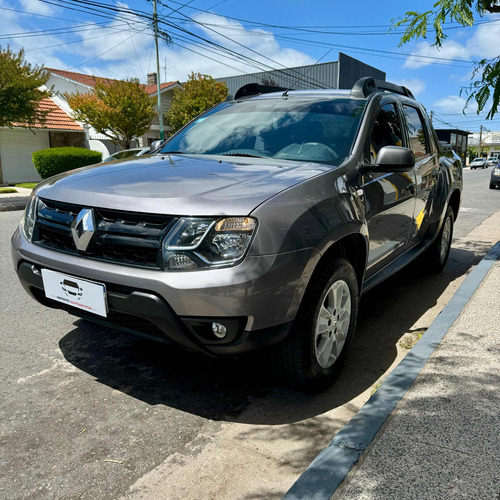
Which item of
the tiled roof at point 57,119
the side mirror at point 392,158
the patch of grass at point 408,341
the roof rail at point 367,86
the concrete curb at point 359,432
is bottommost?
the patch of grass at point 408,341

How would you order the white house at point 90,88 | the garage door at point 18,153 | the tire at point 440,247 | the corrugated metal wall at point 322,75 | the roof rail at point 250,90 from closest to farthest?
1. the roof rail at point 250,90
2. the tire at point 440,247
3. the garage door at point 18,153
4. the white house at point 90,88
5. the corrugated metal wall at point 322,75

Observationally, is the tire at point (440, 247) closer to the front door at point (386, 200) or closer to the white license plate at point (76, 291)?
the front door at point (386, 200)

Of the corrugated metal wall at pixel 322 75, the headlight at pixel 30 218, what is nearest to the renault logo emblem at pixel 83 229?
the headlight at pixel 30 218

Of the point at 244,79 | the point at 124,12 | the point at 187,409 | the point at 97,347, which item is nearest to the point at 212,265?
the point at 187,409

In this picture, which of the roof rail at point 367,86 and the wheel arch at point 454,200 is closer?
the roof rail at point 367,86

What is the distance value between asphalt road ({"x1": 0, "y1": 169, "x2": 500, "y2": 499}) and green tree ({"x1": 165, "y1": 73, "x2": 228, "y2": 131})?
27610 millimetres

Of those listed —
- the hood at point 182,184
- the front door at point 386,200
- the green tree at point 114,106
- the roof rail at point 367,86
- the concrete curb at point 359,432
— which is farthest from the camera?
the green tree at point 114,106

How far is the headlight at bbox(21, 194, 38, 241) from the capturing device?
2.87 metres

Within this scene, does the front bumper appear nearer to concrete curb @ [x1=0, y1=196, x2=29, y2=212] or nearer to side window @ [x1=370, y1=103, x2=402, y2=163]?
side window @ [x1=370, y1=103, x2=402, y2=163]

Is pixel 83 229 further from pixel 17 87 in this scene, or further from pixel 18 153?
pixel 18 153

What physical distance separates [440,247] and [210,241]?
388cm

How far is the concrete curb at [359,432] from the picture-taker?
6.27 ft

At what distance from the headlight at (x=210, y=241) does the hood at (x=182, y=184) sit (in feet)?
0.16

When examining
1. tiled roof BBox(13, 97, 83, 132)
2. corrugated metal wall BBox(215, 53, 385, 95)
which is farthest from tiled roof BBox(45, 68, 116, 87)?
corrugated metal wall BBox(215, 53, 385, 95)
